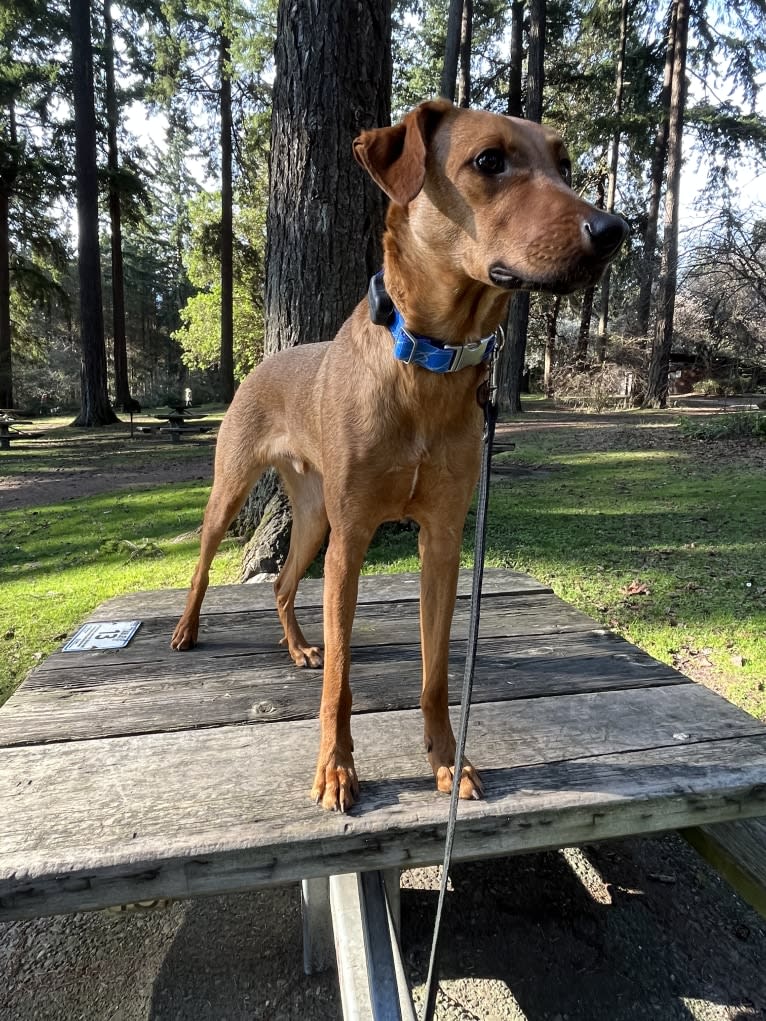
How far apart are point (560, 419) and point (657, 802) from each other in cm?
1655

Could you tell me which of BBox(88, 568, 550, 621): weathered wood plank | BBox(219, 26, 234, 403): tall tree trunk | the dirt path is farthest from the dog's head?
BBox(219, 26, 234, 403): tall tree trunk

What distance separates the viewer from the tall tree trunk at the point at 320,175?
14.7 feet

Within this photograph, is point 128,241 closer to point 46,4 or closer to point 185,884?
point 46,4

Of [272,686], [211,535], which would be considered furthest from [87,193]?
[272,686]

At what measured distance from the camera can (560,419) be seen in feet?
57.3

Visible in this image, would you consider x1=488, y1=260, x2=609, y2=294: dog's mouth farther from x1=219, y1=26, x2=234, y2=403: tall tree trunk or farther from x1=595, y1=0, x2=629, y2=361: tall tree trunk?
x1=219, y1=26, x2=234, y2=403: tall tree trunk

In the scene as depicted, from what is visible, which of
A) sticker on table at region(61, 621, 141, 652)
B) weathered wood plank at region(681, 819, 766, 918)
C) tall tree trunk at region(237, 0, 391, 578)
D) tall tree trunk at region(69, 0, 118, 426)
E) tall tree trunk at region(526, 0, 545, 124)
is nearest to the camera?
weathered wood plank at region(681, 819, 766, 918)

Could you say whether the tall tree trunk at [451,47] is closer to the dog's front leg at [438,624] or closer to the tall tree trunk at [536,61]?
the tall tree trunk at [536,61]

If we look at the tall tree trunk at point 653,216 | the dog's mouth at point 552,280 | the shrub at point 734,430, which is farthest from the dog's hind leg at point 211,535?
the tall tree trunk at point 653,216

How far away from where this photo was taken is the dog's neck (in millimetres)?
1760

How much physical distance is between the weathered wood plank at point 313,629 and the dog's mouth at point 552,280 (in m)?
1.92

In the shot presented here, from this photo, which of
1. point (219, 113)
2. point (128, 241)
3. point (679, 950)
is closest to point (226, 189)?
point (219, 113)

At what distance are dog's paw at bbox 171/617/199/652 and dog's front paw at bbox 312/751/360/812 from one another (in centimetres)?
127

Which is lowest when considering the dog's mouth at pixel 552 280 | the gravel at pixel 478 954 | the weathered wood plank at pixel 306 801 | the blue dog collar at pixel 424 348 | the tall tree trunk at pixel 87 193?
the gravel at pixel 478 954
